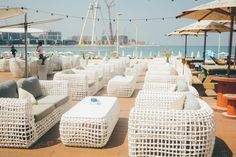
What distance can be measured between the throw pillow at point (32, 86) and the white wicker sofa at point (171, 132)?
2287 mm

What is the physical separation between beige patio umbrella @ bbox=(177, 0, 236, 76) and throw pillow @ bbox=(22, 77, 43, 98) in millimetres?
3177

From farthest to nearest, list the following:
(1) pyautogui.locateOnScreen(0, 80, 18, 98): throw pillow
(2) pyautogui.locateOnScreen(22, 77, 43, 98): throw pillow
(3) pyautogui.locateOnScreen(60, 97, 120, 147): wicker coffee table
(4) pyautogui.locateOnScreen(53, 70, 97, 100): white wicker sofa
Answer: (4) pyautogui.locateOnScreen(53, 70, 97, 100): white wicker sofa < (2) pyautogui.locateOnScreen(22, 77, 43, 98): throw pillow < (1) pyautogui.locateOnScreen(0, 80, 18, 98): throw pillow < (3) pyautogui.locateOnScreen(60, 97, 120, 147): wicker coffee table

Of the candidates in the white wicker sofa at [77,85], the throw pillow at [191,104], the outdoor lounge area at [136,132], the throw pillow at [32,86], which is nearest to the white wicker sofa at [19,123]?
the outdoor lounge area at [136,132]

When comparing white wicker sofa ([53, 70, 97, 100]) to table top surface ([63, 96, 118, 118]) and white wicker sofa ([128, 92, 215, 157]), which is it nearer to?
table top surface ([63, 96, 118, 118])

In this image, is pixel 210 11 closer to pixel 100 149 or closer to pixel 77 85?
pixel 77 85

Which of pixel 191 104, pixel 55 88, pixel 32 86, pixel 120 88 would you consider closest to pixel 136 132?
pixel 191 104

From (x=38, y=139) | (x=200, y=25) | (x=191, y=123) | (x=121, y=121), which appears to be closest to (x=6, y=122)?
(x=38, y=139)

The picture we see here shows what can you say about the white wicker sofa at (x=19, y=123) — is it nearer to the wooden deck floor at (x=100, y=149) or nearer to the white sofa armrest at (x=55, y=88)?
the wooden deck floor at (x=100, y=149)

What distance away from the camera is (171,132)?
9.58 feet

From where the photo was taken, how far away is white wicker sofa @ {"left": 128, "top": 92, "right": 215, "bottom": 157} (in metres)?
2.89

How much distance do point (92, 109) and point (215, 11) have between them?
3383 mm

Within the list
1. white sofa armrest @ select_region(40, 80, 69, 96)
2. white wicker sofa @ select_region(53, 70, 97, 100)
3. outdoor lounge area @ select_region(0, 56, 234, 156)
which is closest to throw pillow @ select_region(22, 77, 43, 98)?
white sofa armrest @ select_region(40, 80, 69, 96)

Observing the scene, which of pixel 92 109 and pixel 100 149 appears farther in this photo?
pixel 92 109

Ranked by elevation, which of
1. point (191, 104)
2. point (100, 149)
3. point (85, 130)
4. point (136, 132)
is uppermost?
point (191, 104)
